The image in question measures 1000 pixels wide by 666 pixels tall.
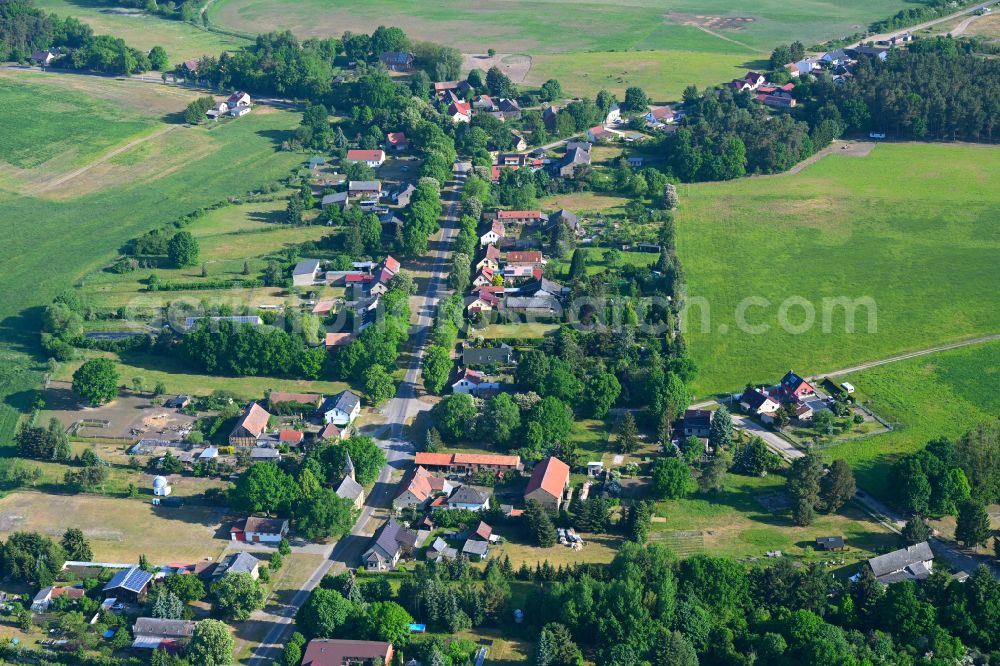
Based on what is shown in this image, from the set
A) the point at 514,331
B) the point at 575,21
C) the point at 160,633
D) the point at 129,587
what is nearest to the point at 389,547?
the point at 160,633

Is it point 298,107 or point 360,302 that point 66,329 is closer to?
point 360,302

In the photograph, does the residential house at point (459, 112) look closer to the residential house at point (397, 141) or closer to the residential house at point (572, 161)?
the residential house at point (397, 141)

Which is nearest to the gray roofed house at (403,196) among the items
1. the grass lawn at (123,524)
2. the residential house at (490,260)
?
the residential house at (490,260)

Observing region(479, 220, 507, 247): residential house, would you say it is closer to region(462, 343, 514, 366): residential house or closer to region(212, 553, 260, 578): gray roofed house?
region(462, 343, 514, 366): residential house

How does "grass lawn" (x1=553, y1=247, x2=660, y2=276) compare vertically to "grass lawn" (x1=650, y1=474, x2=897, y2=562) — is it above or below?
above

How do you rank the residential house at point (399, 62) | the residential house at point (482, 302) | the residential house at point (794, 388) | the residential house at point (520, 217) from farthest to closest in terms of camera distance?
the residential house at point (399, 62) → the residential house at point (520, 217) → the residential house at point (482, 302) → the residential house at point (794, 388)

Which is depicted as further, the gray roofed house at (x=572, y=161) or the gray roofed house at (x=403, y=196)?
the gray roofed house at (x=572, y=161)

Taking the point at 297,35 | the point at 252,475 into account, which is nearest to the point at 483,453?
the point at 252,475

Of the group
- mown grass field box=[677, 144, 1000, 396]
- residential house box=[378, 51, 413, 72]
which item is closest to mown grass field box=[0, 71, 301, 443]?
residential house box=[378, 51, 413, 72]
